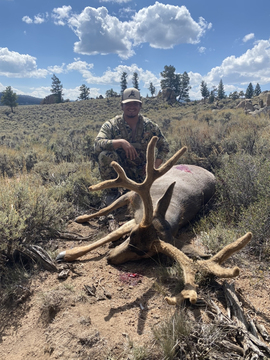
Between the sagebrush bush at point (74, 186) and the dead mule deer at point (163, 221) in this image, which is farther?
the sagebrush bush at point (74, 186)

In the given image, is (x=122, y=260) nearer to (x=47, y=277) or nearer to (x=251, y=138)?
(x=47, y=277)

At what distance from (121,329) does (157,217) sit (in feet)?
3.97

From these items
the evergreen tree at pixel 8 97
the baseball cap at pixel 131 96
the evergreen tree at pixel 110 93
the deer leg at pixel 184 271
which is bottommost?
the deer leg at pixel 184 271

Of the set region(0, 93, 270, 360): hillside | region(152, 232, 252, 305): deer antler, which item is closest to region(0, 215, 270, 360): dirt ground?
region(0, 93, 270, 360): hillside

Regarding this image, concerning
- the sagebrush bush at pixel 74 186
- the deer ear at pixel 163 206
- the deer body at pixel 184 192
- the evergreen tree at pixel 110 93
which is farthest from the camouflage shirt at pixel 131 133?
the evergreen tree at pixel 110 93

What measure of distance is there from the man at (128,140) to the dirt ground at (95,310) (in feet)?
7.51

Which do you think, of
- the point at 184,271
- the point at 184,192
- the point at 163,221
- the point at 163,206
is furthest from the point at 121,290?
the point at 184,192

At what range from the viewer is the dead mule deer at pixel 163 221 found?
2.06 metres

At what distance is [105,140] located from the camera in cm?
489

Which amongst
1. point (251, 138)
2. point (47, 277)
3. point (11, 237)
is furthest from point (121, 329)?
point (251, 138)

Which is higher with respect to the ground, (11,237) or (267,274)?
(11,237)

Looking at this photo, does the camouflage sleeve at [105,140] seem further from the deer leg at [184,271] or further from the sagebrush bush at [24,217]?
the deer leg at [184,271]

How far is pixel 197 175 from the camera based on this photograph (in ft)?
14.0

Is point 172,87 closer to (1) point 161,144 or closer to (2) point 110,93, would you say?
(2) point 110,93
